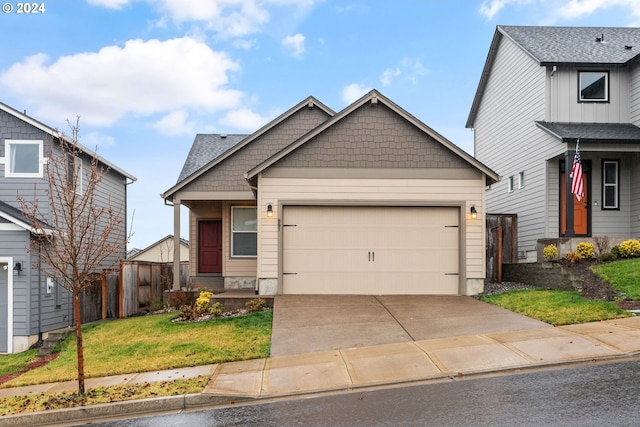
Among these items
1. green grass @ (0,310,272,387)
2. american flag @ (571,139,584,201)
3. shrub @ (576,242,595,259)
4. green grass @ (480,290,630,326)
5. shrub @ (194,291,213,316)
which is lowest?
green grass @ (0,310,272,387)

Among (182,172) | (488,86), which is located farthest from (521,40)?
(182,172)

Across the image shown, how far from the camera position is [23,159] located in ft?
57.0

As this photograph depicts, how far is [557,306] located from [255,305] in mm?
6751

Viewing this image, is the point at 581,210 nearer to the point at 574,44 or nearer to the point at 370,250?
the point at 574,44

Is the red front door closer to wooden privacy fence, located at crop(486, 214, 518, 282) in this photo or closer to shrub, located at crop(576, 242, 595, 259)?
wooden privacy fence, located at crop(486, 214, 518, 282)

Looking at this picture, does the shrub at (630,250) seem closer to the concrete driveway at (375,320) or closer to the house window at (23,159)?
the concrete driveway at (375,320)

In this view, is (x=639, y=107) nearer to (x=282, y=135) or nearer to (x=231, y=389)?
(x=282, y=135)

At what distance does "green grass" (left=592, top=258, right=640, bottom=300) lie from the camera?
1260 cm

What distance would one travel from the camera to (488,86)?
25.0 metres

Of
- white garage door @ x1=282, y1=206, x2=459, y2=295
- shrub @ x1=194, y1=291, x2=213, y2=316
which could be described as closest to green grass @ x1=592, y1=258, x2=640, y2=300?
white garage door @ x1=282, y1=206, x2=459, y2=295

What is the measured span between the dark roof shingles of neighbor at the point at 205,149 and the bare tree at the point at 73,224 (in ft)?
9.70

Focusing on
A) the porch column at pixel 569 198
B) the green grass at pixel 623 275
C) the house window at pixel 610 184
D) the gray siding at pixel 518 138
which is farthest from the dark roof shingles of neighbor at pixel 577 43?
the green grass at pixel 623 275

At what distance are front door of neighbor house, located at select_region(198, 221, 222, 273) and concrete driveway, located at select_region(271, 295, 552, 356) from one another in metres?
6.19

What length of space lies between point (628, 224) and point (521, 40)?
25.4 ft
